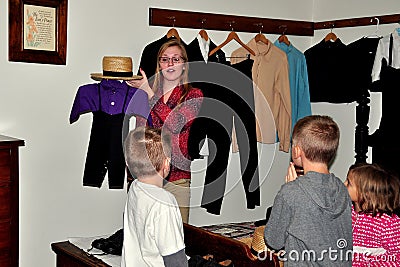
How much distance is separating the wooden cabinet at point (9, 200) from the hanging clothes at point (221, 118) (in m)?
1.18

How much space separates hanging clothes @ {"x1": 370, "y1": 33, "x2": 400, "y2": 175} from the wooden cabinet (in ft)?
7.55

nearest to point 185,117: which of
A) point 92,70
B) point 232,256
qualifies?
point 92,70

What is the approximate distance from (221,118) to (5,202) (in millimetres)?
1558

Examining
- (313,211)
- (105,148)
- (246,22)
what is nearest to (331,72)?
(246,22)

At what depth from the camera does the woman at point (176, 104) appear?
3711mm

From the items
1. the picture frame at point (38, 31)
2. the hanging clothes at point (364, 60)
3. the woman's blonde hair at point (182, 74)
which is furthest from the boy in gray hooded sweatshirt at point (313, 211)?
the picture frame at point (38, 31)

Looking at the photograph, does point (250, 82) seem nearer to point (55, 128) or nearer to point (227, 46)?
point (227, 46)

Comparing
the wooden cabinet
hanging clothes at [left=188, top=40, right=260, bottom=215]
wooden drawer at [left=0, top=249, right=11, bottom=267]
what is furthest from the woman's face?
wooden drawer at [left=0, top=249, right=11, bottom=267]

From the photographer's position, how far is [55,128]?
3.86 m

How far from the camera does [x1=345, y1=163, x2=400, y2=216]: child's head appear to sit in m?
2.71

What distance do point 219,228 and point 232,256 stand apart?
148 centimetres

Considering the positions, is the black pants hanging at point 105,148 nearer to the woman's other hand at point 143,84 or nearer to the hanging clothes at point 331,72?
the woman's other hand at point 143,84

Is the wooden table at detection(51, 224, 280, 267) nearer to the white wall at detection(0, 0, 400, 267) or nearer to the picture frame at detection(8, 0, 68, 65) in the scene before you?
the white wall at detection(0, 0, 400, 267)

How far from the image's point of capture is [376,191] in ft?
8.89
